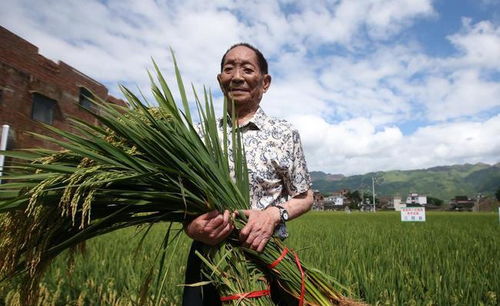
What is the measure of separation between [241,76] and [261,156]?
34 centimetres

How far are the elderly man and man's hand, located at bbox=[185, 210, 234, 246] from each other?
7 cm

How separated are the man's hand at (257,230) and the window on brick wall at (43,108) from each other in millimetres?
13831

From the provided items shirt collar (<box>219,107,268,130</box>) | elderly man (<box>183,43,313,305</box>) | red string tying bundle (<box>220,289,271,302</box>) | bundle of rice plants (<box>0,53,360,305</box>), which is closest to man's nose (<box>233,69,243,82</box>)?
elderly man (<box>183,43,313,305</box>)

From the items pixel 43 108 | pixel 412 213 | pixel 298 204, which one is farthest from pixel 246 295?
pixel 43 108

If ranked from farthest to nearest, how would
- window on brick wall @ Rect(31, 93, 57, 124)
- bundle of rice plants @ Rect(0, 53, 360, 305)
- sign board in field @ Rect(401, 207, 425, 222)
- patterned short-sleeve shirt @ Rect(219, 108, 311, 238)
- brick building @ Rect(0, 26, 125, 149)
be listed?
sign board in field @ Rect(401, 207, 425, 222), window on brick wall @ Rect(31, 93, 57, 124), brick building @ Rect(0, 26, 125, 149), patterned short-sleeve shirt @ Rect(219, 108, 311, 238), bundle of rice plants @ Rect(0, 53, 360, 305)

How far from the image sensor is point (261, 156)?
1.42 m

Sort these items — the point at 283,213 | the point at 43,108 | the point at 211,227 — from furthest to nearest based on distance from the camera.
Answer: the point at 43,108 < the point at 283,213 < the point at 211,227

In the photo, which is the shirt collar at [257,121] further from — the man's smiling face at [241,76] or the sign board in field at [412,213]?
the sign board in field at [412,213]

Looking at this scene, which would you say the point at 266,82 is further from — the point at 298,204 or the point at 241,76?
the point at 298,204

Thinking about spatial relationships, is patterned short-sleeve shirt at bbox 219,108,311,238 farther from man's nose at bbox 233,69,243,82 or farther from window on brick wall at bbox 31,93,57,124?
window on brick wall at bbox 31,93,57,124

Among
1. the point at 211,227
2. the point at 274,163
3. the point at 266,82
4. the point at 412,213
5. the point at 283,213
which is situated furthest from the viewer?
the point at 412,213

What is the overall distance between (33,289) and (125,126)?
0.63 metres

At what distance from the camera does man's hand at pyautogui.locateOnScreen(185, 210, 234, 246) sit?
1155 mm

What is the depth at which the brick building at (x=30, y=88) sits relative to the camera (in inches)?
459
